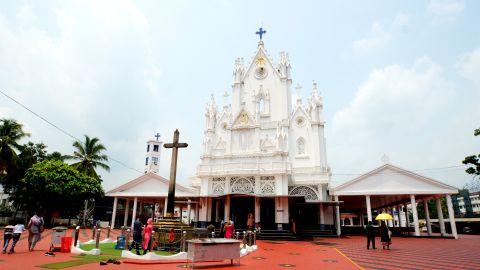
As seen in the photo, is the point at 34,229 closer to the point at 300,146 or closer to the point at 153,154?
the point at 300,146

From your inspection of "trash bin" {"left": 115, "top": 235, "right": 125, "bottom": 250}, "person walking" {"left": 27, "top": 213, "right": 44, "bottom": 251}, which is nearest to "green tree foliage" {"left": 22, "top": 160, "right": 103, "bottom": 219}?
"person walking" {"left": 27, "top": 213, "right": 44, "bottom": 251}

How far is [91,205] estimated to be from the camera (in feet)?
136

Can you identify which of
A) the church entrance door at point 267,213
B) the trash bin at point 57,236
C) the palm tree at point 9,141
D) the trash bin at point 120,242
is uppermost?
the palm tree at point 9,141

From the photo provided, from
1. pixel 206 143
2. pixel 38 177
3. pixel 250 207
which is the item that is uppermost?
pixel 206 143

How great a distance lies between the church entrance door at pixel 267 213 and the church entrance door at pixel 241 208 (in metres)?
0.97

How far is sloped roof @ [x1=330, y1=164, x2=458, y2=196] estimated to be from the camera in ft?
81.4

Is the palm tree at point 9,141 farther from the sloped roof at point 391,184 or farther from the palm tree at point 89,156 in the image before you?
the sloped roof at point 391,184

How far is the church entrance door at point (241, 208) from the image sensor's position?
27797 millimetres

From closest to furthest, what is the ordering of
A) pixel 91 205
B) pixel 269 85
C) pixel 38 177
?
pixel 38 177 → pixel 269 85 → pixel 91 205

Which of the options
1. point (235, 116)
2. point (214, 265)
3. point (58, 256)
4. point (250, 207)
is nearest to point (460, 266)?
point (214, 265)

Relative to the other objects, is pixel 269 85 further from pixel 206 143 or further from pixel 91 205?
pixel 91 205

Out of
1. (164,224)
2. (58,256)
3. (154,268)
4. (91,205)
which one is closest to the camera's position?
(154,268)

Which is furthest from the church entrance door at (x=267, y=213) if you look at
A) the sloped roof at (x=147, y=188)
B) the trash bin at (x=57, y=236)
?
the trash bin at (x=57, y=236)

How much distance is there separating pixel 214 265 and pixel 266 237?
1442 centimetres
